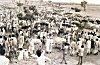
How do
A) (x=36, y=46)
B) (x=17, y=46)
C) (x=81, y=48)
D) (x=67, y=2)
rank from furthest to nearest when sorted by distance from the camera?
(x=67, y=2), (x=36, y=46), (x=17, y=46), (x=81, y=48)

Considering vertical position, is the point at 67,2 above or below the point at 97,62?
below

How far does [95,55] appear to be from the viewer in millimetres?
15367

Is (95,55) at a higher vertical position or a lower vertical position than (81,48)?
lower

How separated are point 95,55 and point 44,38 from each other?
3399 mm

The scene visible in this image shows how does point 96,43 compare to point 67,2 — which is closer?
point 96,43

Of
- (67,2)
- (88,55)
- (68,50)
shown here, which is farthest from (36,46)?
(67,2)

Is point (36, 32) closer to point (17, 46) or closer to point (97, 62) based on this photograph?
point (17, 46)

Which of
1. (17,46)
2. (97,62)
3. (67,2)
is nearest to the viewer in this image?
(97,62)

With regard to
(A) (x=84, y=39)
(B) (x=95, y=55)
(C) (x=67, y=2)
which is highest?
(A) (x=84, y=39)

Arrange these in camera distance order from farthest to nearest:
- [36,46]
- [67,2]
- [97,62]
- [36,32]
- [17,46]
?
[67,2] → [36,32] → [36,46] → [17,46] → [97,62]

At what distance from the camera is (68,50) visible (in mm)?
15203

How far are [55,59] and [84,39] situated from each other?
2.47 meters

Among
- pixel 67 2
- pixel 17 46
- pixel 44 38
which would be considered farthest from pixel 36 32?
pixel 67 2

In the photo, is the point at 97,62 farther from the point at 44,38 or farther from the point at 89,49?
the point at 44,38
